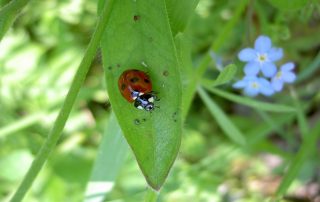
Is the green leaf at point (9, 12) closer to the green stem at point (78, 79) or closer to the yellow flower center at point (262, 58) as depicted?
the green stem at point (78, 79)

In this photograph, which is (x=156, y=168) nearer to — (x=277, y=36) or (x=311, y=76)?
(x=277, y=36)

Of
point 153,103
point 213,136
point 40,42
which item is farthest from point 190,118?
point 153,103

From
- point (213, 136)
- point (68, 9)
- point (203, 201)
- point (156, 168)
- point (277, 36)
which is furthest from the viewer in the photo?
point (213, 136)

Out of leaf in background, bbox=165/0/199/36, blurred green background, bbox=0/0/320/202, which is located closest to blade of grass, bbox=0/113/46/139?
blurred green background, bbox=0/0/320/202

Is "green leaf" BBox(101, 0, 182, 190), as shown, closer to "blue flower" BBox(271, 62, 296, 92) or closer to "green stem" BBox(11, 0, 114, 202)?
"green stem" BBox(11, 0, 114, 202)

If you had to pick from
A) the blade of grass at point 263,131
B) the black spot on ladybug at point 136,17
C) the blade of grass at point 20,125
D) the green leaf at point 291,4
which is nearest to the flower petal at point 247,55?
the green leaf at point 291,4

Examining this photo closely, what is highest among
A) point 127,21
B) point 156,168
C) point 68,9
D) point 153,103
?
point 68,9
